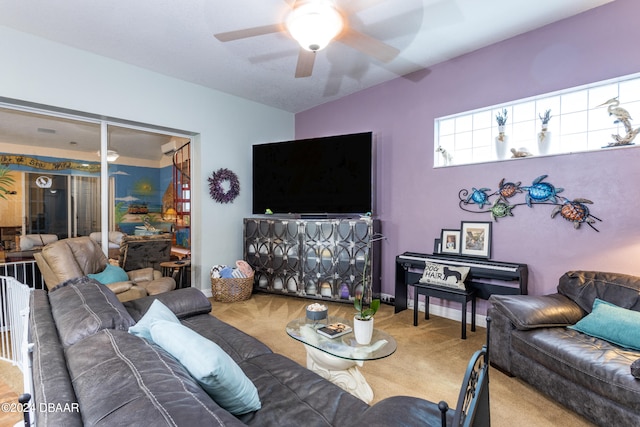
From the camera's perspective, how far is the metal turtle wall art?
266cm

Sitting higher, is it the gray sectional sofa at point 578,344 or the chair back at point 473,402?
the chair back at point 473,402

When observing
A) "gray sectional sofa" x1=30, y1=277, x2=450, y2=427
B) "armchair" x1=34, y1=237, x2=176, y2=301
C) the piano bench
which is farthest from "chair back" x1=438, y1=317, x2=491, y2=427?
"armchair" x1=34, y1=237, x2=176, y2=301

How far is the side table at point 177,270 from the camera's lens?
13.2ft

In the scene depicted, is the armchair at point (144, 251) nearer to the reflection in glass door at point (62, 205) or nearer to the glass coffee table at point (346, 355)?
the reflection in glass door at point (62, 205)

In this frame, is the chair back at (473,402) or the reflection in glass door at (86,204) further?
the reflection in glass door at (86,204)

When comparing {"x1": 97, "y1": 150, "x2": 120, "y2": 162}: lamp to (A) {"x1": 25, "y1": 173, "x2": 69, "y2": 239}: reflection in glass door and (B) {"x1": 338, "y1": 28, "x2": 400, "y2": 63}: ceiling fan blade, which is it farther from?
(B) {"x1": 338, "y1": 28, "x2": 400, "y2": 63}: ceiling fan blade

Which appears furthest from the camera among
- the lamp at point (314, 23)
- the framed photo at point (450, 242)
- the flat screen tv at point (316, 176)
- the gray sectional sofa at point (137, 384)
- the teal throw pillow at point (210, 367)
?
the flat screen tv at point (316, 176)

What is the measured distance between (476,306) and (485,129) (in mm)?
1886

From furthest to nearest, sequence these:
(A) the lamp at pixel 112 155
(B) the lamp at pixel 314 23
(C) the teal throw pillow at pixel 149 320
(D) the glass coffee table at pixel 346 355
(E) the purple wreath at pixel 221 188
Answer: (E) the purple wreath at pixel 221 188 < (A) the lamp at pixel 112 155 < (B) the lamp at pixel 314 23 < (D) the glass coffee table at pixel 346 355 < (C) the teal throw pillow at pixel 149 320

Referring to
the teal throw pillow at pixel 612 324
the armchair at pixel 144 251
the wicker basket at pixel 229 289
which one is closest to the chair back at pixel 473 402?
the teal throw pillow at pixel 612 324

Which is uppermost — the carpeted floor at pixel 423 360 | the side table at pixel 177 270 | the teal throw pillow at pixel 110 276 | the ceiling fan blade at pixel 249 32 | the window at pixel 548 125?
the ceiling fan blade at pixel 249 32

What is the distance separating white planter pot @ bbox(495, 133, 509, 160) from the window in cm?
2

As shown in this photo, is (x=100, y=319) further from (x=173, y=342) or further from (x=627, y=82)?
(x=627, y=82)

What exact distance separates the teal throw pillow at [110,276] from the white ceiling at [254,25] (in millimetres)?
2249
